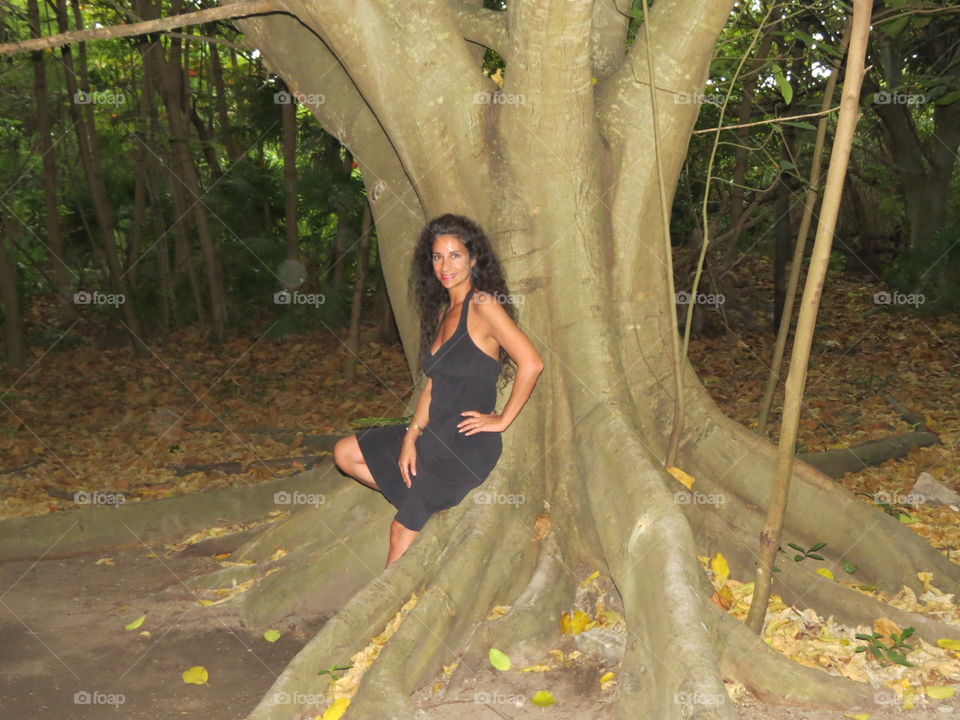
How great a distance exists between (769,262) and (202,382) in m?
9.31

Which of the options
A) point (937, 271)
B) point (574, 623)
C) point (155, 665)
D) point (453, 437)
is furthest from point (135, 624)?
point (937, 271)

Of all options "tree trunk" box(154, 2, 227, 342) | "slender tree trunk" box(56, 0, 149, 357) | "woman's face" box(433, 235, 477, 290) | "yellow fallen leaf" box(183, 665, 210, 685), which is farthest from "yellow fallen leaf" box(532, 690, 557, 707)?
"slender tree trunk" box(56, 0, 149, 357)

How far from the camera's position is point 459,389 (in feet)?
14.1

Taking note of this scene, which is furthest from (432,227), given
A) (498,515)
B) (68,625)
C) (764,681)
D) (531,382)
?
(68,625)

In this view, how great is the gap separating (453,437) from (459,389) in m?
0.22

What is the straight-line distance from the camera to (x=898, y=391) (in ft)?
30.9

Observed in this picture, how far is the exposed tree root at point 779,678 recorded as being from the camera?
3379 millimetres

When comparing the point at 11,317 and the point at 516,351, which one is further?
the point at 11,317

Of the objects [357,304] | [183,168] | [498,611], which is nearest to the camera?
[498,611]

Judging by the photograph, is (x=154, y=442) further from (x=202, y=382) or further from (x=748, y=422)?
(x=748, y=422)

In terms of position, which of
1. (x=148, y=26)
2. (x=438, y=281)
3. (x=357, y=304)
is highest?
(x=148, y=26)

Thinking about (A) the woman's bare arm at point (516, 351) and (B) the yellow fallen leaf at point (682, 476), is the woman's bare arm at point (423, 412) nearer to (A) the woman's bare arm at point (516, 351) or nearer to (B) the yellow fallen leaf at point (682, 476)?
(A) the woman's bare arm at point (516, 351)

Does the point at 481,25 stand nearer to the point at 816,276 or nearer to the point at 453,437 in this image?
the point at 453,437

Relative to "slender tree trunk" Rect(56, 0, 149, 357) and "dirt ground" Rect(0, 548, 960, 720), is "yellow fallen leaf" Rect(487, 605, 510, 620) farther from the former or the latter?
"slender tree trunk" Rect(56, 0, 149, 357)
